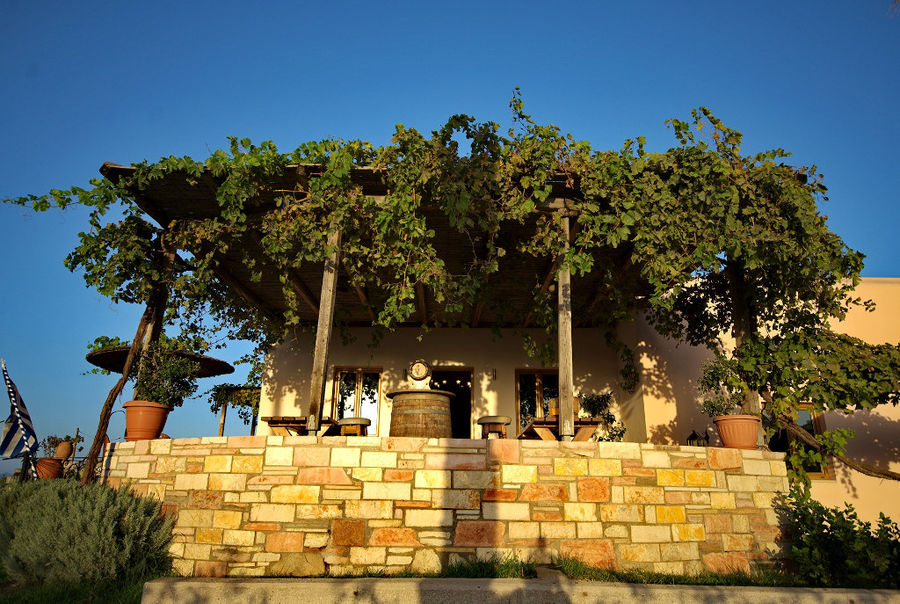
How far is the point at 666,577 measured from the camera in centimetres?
455

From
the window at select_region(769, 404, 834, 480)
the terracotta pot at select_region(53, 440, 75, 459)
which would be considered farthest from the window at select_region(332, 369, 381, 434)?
the window at select_region(769, 404, 834, 480)

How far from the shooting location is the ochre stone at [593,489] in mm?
4805

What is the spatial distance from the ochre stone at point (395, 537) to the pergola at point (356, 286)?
1.13 m

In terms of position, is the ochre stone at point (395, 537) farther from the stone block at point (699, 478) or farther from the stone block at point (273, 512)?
the stone block at point (699, 478)

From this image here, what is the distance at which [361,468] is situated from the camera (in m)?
4.71

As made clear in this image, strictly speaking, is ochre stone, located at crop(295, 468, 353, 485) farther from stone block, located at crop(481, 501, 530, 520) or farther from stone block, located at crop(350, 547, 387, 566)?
stone block, located at crop(481, 501, 530, 520)

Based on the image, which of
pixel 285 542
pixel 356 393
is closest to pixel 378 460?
pixel 285 542

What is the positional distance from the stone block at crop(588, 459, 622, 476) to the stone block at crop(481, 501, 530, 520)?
667mm

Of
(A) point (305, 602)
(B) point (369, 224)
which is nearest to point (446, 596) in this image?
(A) point (305, 602)

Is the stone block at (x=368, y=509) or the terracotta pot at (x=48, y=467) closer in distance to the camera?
the stone block at (x=368, y=509)

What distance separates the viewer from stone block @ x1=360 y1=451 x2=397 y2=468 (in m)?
4.73

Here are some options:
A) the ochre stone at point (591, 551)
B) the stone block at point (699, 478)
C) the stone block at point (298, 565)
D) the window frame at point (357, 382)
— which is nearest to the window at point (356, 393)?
the window frame at point (357, 382)

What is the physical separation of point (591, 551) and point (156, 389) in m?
4.34

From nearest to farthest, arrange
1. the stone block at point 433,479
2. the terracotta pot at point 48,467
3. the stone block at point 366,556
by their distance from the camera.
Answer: the stone block at point 366,556
the stone block at point 433,479
the terracotta pot at point 48,467
